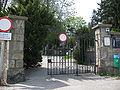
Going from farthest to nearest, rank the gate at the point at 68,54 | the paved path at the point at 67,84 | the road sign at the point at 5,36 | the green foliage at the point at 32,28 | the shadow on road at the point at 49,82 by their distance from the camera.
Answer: the green foliage at the point at 32,28 < the gate at the point at 68,54 < the road sign at the point at 5,36 < the shadow on road at the point at 49,82 < the paved path at the point at 67,84

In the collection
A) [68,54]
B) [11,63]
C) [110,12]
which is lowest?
[11,63]

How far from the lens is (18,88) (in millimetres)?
4680

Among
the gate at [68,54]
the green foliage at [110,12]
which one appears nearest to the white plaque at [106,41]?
the gate at [68,54]

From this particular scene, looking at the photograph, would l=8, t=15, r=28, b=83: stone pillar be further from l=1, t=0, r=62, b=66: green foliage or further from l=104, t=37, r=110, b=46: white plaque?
l=104, t=37, r=110, b=46: white plaque

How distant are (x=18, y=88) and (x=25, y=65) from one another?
11.2 feet

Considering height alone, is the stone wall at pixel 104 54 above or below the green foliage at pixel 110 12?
below

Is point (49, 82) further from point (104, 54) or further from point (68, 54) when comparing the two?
point (104, 54)

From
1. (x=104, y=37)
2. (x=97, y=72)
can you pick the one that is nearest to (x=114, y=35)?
(x=104, y=37)

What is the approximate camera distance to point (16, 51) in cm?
558

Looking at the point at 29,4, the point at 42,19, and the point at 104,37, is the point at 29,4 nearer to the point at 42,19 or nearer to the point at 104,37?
the point at 42,19

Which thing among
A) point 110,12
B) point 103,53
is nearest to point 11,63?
point 103,53

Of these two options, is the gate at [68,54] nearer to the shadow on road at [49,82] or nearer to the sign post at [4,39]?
the shadow on road at [49,82]

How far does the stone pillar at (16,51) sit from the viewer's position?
17.9 feet

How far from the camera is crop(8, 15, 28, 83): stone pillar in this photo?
5.45m
